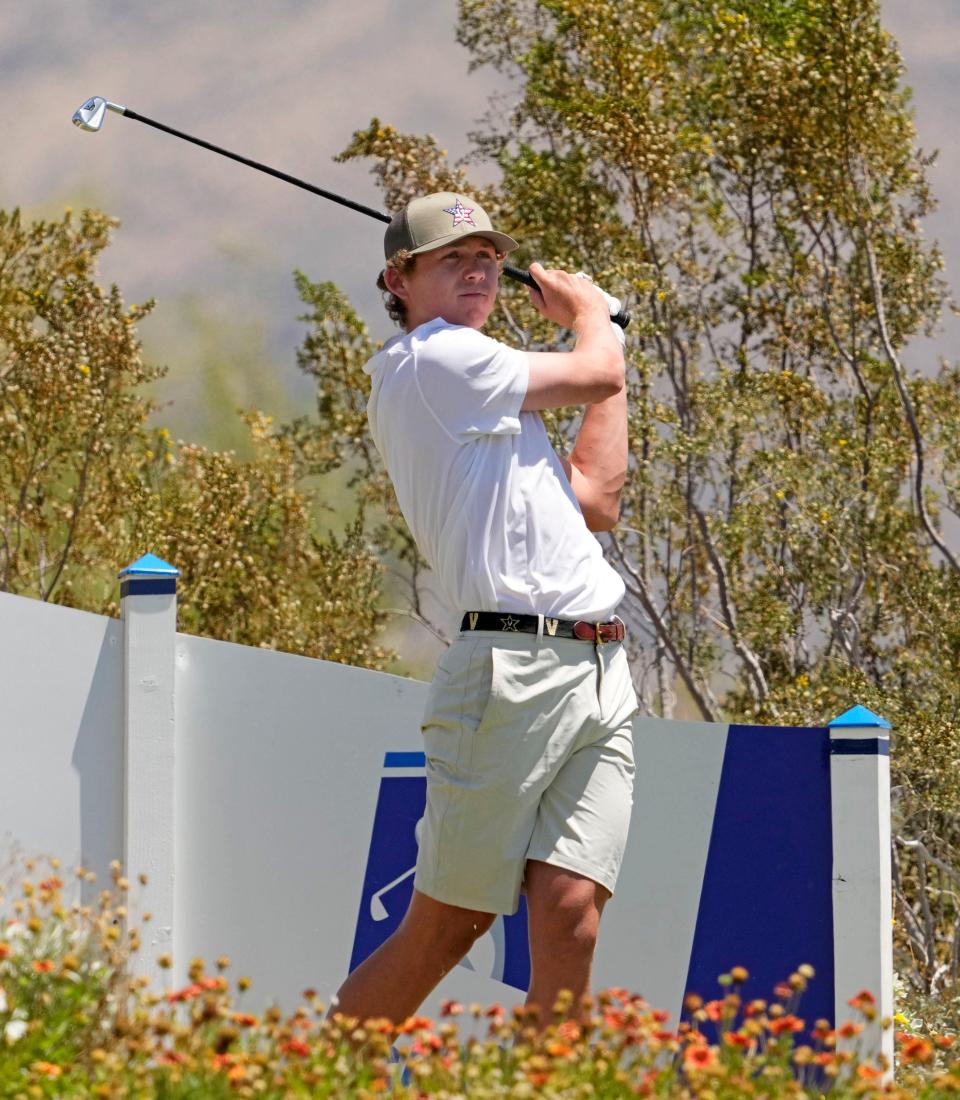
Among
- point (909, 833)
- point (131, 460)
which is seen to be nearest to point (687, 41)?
point (131, 460)

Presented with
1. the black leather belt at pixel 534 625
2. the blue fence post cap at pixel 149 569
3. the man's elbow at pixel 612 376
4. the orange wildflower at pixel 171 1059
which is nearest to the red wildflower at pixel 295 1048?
the orange wildflower at pixel 171 1059

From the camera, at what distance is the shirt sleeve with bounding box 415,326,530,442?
8.55ft

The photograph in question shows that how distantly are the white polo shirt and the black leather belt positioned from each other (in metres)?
0.01

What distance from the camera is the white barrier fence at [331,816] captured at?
3539mm

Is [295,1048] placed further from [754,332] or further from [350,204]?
[754,332]

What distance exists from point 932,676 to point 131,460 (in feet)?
15.0

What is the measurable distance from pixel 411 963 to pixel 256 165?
1.72 metres

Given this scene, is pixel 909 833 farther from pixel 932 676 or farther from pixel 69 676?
pixel 69 676

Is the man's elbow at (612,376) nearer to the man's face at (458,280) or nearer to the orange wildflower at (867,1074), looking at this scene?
the man's face at (458,280)

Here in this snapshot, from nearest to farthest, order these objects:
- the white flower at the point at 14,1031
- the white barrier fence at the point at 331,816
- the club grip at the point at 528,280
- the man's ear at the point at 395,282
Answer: the white flower at the point at 14,1031 → the man's ear at the point at 395,282 → the club grip at the point at 528,280 → the white barrier fence at the point at 331,816

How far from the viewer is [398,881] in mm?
3588

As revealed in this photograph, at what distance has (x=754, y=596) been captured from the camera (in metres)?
9.69

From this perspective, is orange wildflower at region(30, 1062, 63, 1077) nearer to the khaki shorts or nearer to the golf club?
the khaki shorts

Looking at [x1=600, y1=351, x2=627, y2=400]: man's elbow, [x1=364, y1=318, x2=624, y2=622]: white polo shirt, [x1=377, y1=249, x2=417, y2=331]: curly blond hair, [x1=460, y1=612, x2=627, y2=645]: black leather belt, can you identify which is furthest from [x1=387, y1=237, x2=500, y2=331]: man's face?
[x1=460, y1=612, x2=627, y2=645]: black leather belt
